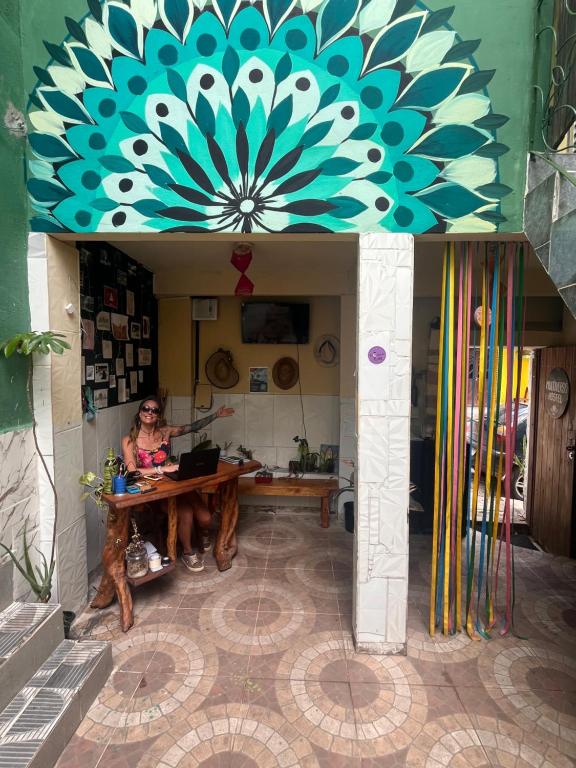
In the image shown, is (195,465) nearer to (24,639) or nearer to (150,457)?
(150,457)

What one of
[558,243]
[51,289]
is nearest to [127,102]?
[51,289]

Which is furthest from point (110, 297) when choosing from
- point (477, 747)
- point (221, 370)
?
point (477, 747)

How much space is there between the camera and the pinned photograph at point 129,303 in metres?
3.12

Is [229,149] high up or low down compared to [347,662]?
up

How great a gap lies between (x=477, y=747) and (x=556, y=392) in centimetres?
284

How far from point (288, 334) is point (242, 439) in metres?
1.32

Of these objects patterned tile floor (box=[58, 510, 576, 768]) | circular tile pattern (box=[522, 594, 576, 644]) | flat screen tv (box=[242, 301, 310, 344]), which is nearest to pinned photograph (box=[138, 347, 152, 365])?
flat screen tv (box=[242, 301, 310, 344])

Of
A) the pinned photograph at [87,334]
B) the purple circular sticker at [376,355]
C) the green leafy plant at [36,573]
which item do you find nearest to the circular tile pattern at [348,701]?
the green leafy plant at [36,573]

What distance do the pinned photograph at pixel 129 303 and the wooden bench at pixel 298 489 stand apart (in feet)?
6.45

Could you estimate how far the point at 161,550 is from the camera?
8.96 feet

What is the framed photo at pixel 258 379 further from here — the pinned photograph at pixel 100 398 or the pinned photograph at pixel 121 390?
the pinned photograph at pixel 100 398

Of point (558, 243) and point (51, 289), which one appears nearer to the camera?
point (558, 243)

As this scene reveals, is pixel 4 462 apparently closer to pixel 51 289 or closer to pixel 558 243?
pixel 51 289

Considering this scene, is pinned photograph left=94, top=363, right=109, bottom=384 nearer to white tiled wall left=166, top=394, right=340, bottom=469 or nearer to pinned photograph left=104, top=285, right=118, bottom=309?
pinned photograph left=104, top=285, right=118, bottom=309
